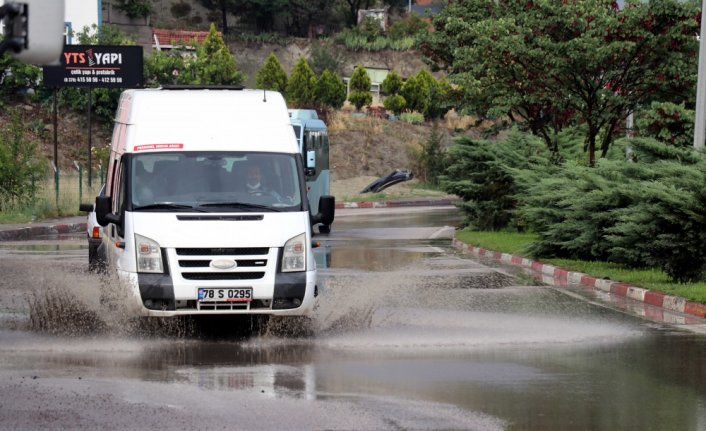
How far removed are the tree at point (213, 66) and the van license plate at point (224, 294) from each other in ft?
186

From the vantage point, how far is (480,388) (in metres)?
10.3

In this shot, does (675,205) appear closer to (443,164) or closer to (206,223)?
(206,223)

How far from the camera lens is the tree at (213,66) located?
69.8m

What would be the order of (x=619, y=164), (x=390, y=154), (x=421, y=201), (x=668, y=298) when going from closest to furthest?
(x=668, y=298) → (x=619, y=164) → (x=421, y=201) → (x=390, y=154)

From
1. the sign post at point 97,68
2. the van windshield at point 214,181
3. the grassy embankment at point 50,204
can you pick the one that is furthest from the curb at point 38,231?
the van windshield at point 214,181

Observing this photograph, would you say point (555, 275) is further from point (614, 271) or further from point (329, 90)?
point (329, 90)

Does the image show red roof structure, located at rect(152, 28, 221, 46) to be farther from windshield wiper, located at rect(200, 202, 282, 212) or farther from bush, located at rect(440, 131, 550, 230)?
windshield wiper, located at rect(200, 202, 282, 212)

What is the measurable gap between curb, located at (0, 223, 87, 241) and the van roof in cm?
1776

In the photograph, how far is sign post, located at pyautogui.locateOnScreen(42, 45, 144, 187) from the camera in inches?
1725


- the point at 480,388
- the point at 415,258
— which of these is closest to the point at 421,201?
the point at 415,258

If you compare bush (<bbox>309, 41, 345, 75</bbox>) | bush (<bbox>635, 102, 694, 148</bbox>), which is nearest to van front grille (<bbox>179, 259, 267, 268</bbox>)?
bush (<bbox>635, 102, 694, 148</bbox>)

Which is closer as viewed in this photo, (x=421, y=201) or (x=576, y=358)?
(x=576, y=358)

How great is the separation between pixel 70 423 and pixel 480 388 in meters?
3.31

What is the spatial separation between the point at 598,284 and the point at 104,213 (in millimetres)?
8582
